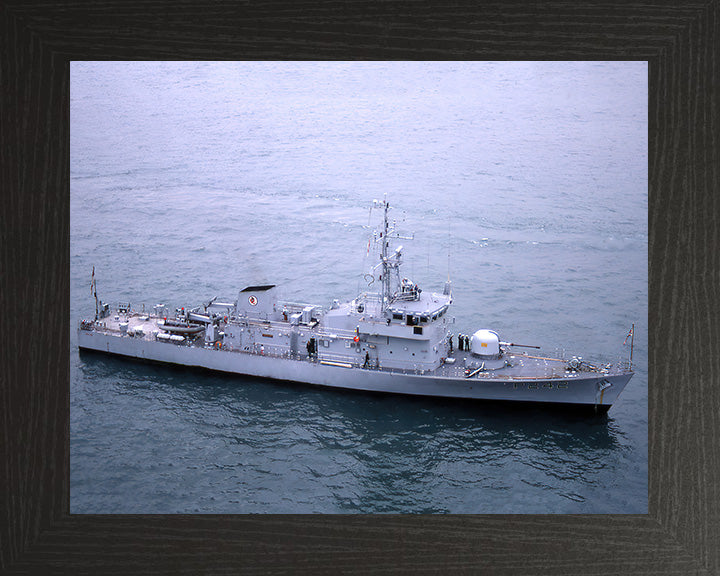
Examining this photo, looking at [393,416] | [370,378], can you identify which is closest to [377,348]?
[370,378]

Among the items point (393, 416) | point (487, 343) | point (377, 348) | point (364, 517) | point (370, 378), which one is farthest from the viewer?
point (377, 348)

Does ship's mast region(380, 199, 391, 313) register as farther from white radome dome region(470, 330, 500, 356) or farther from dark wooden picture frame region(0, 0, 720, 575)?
dark wooden picture frame region(0, 0, 720, 575)

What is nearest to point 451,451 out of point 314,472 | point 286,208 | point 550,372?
point 314,472

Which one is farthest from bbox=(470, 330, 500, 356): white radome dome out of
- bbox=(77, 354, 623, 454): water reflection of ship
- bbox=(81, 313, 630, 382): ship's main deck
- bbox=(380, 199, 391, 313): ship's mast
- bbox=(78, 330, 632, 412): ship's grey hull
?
bbox=(380, 199, 391, 313): ship's mast

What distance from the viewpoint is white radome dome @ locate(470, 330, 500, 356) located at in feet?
54.7

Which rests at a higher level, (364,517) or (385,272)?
(385,272)

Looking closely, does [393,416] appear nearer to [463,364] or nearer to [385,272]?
[463,364]

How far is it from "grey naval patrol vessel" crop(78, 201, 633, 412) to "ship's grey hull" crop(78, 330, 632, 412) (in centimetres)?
2

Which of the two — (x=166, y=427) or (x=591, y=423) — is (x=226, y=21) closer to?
(x=166, y=427)

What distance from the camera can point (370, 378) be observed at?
1698cm

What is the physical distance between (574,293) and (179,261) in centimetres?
836

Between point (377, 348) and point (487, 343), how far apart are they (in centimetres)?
217

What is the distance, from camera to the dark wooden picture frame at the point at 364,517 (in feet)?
23.6

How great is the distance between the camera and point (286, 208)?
18766mm
